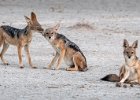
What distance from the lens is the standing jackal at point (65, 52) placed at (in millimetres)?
17281

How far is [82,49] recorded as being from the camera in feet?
70.1

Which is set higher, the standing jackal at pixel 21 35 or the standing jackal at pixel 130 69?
the standing jackal at pixel 21 35

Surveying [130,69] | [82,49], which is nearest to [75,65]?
[130,69]

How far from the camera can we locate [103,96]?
1320 cm

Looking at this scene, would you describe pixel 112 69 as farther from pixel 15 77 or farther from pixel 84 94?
pixel 84 94

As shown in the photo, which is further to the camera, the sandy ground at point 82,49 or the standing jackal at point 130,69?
the standing jackal at point 130,69

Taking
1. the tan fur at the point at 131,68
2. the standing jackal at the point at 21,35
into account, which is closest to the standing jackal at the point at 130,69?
the tan fur at the point at 131,68

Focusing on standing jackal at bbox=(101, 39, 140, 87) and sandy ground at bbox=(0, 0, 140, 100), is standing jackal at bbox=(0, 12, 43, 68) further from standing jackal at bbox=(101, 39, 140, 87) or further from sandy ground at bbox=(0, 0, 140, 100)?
standing jackal at bbox=(101, 39, 140, 87)

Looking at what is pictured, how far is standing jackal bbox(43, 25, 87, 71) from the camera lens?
1728 centimetres

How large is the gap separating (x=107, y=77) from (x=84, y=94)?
1.91m

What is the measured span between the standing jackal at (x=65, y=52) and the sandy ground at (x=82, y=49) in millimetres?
268

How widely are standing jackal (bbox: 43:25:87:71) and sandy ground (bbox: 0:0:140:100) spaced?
0.88 feet

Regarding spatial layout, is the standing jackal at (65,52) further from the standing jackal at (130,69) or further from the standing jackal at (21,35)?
the standing jackal at (130,69)


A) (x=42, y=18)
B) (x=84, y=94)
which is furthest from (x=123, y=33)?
(x=84, y=94)
